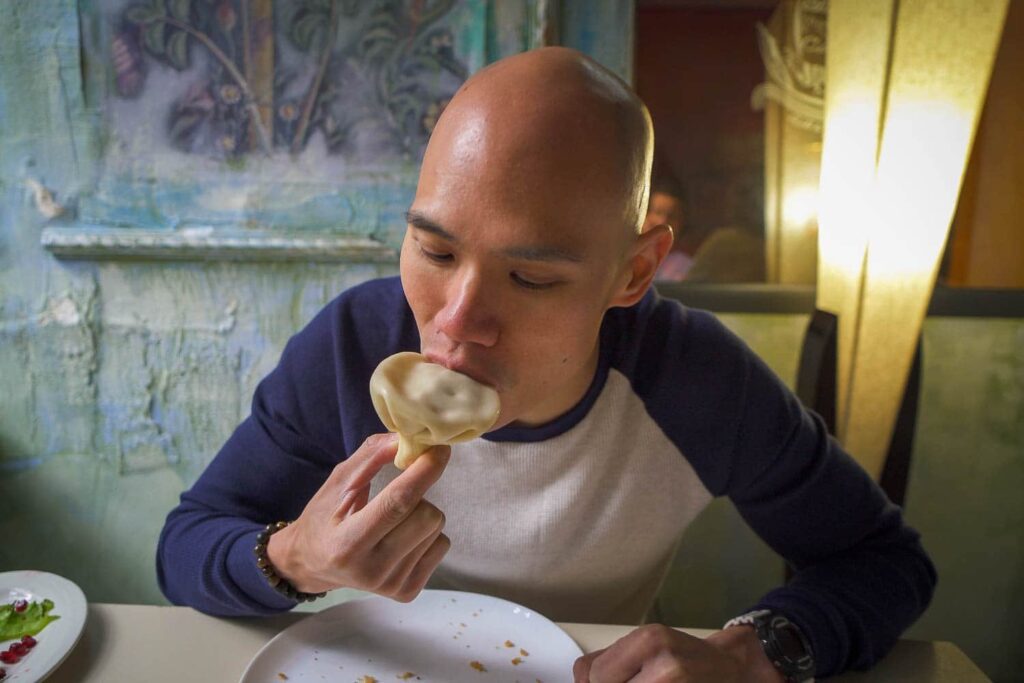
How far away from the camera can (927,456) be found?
237 centimetres

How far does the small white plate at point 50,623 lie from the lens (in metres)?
1.00

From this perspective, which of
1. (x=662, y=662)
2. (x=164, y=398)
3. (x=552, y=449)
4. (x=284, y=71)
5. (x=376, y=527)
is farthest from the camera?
(x=164, y=398)

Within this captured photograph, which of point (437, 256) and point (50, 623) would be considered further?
point (50, 623)

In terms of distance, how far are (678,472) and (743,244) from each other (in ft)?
3.46

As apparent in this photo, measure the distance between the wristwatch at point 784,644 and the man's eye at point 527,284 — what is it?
67 centimetres

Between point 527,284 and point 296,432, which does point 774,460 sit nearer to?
point 527,284

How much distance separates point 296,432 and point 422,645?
451 millimetres

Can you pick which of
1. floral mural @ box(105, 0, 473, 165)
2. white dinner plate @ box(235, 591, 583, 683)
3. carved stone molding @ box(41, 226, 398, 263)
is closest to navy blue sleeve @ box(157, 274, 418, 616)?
white dinner plate @ box(235, 591, 583, 683)

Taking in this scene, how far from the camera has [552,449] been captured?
4.23 feet

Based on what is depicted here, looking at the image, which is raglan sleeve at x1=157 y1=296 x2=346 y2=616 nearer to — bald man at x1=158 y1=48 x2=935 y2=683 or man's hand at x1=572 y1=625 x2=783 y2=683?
bald man at x1=158 y1=48 x2=935 y2=683

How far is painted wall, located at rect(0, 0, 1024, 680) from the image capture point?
212cm

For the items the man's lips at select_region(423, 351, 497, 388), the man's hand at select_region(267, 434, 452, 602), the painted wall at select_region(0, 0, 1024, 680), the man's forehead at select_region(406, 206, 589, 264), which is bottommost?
the painted wall at select_region(0, 0, 1024, 680)

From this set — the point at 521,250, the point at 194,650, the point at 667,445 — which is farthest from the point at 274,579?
the point at 667,445

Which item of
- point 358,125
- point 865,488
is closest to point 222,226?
point 358,125
